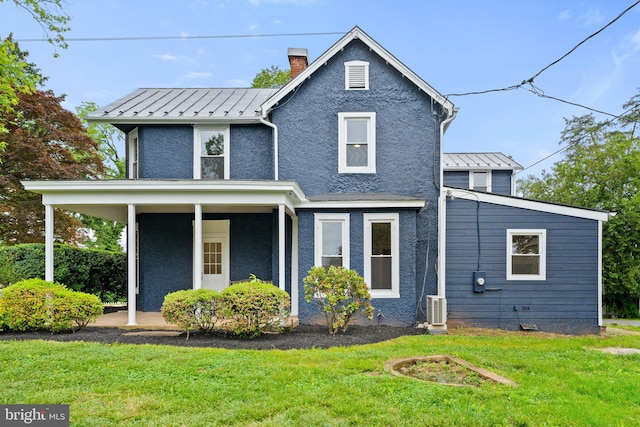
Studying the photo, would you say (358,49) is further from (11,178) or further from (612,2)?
(11,178)

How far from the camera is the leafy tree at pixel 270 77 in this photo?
24.3 m

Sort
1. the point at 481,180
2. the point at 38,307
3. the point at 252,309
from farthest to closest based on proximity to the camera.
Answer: the point at 481,180 < the point at 38,307 < the point at 252,309

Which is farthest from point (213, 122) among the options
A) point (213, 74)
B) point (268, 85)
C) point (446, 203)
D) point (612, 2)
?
point (213, 74)

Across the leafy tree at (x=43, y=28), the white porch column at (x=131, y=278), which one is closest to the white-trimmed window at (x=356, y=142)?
the white porch column at (x=131, y=278)

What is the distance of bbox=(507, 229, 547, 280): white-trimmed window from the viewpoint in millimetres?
9625

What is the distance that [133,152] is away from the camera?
11156 mm

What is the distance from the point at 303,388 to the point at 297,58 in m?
11.0

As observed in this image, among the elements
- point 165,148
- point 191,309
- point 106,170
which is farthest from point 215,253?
point 106,170

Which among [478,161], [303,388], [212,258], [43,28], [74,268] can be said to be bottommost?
[303,388]

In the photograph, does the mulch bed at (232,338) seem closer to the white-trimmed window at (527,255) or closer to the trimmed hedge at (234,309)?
the trimmed hedge at (234,309)

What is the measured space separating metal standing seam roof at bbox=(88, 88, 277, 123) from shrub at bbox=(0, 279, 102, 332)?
4.62 m

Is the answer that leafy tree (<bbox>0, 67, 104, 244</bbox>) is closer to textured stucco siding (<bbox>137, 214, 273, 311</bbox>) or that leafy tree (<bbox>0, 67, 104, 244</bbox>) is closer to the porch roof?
textured stucco siding (<bbox>137, 214, 273, 311</bbox>)

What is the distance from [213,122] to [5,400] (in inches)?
311

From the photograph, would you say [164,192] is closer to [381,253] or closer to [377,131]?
[381,253]
